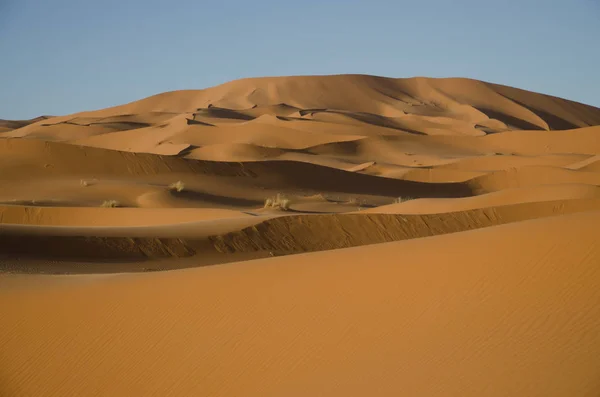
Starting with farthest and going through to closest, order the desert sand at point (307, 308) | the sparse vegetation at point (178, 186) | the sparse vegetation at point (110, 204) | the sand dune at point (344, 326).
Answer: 1. the sparse vegetation at point (178, 186)
2. the sparse vegetation at point (110, 204)
3. the desert sand at point (307, 308)
4. the sand dune at point (344, 326)

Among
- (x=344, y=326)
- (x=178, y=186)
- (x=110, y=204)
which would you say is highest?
(x=344, y=326)

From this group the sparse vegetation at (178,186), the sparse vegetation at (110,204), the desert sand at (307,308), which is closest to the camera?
the desert sand at (307,308)

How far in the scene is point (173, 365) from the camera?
6859mm

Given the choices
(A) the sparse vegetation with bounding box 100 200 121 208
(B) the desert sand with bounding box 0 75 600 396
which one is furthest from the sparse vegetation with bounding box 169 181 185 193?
(B) the desert sand with bounding box 0 75 600 396

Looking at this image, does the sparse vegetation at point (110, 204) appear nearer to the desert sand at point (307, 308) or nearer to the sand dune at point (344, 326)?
the desert sand at point (307, 308)

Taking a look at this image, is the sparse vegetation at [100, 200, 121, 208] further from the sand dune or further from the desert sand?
the sand dune

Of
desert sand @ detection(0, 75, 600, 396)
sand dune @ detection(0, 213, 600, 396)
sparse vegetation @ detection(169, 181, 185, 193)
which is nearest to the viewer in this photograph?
sand dune @ detection(0, 213, 600, 396)

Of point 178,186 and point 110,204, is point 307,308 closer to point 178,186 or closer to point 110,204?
point 110,204

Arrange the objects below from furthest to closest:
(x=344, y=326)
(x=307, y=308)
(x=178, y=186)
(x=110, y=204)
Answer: (x=178, y=186) → (x=110, y=204) → (x=307, y=308) → (x=344, y=326)

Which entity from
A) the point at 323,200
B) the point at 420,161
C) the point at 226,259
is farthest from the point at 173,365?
the point at 420,161

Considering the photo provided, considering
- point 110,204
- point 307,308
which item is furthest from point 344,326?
point 110,204

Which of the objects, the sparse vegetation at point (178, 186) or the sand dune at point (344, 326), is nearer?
the sand dune at point (344, 326)

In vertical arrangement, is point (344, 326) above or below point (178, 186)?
above

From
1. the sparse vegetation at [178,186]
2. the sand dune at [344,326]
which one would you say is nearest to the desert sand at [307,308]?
the sand dune at [344,326]
